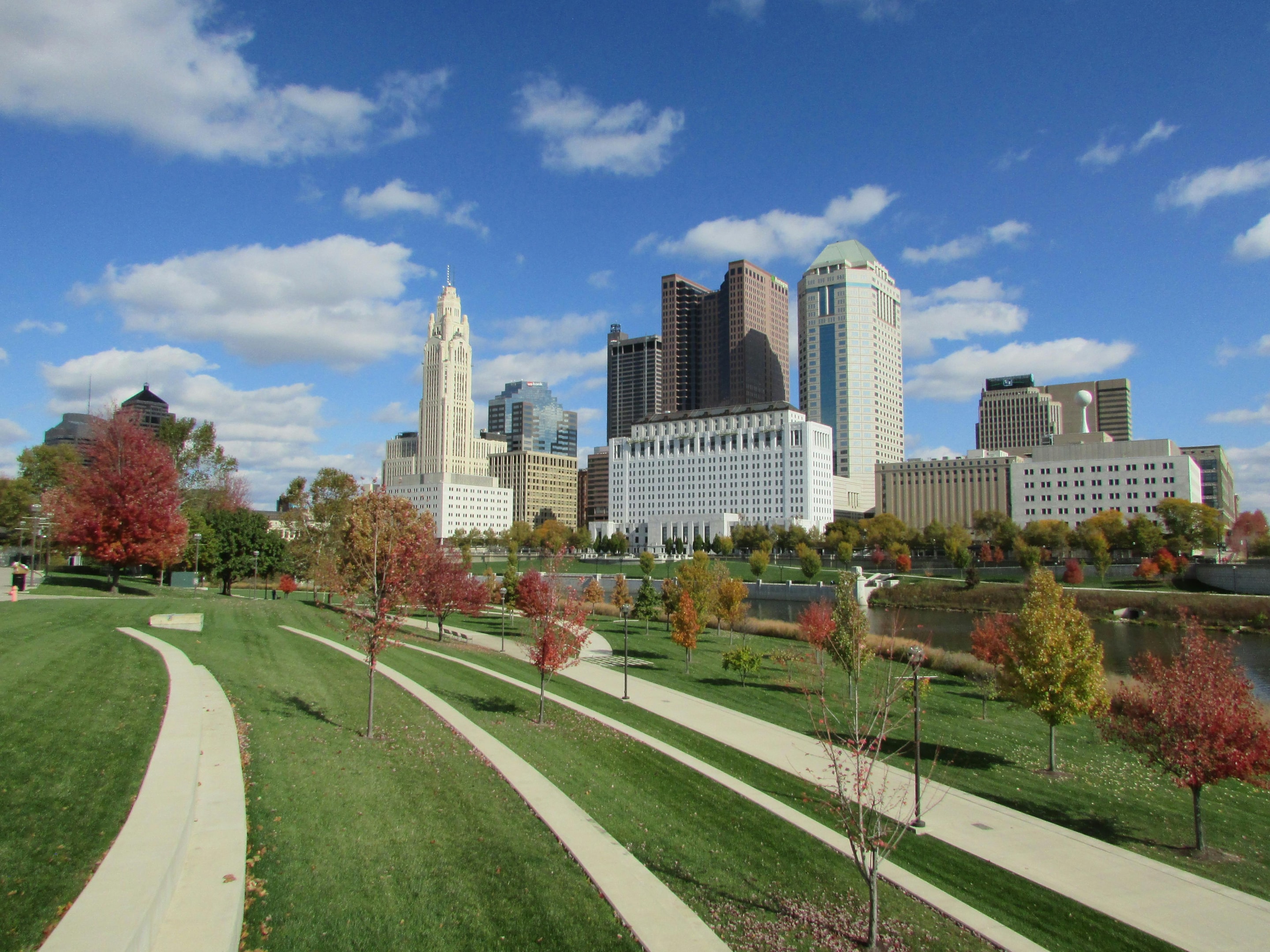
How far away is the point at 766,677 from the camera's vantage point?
35.8m

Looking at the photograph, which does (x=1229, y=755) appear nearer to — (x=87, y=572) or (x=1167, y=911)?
(x=1167, y=911)

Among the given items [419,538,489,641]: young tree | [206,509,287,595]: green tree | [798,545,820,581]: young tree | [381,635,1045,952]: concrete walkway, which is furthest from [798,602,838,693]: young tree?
[798,545,820,581]: young tree

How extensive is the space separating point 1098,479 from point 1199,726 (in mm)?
159242

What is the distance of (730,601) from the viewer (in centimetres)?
5125

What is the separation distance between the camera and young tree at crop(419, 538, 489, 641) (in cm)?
4078

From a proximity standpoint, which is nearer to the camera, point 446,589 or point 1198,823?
point 1198,823

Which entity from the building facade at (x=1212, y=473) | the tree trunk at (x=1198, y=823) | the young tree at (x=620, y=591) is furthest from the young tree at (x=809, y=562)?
the building facade at (x=1212, y=473)

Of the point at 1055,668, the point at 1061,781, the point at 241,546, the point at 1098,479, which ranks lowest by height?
the point at 1061,781

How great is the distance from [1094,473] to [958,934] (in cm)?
16716

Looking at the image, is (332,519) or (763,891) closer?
(763,891)

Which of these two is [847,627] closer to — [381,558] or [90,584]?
[381,558]

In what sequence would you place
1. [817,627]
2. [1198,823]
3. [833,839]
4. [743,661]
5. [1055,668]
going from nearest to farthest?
[833,839], [1198,823], [1055,668], [743,661], [817,627]

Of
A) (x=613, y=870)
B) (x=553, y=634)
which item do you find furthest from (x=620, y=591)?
(x=613, y=870)

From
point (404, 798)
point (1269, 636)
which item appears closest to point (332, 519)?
point (404, 798)
